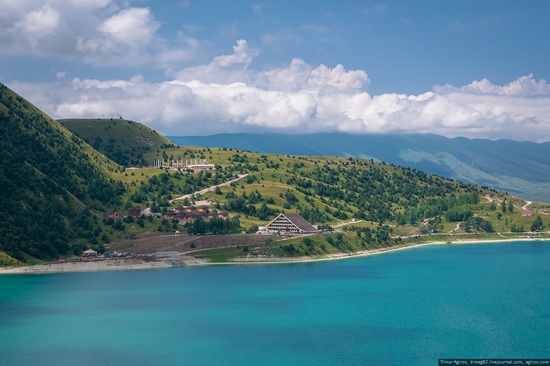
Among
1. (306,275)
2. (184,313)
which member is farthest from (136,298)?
(306,275)

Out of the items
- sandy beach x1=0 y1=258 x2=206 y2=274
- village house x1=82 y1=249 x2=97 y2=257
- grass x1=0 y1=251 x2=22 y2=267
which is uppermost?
grass x1=0 y1=251 x2=22 y2=267

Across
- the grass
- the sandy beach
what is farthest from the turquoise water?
the grass

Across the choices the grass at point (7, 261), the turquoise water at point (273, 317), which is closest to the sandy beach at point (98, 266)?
the grass at point (7, 261)

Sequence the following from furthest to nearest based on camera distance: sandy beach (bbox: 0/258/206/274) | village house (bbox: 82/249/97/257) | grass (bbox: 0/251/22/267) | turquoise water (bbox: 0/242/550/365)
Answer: village house (bbox: 82/249/97/257) < sandy beach (bbox: 0/258/206/274) < grass (bbox: 0/251/22/267) < turquoise water (bbox: 0/242/550/365)

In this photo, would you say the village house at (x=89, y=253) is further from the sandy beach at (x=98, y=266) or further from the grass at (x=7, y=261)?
the grass at (x=7, y=261)

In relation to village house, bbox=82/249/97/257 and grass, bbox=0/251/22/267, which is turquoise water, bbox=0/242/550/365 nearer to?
grass, bbox=0/251/22/267

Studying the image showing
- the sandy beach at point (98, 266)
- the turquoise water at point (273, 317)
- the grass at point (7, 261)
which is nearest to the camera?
the turquoise water at point (273, 317)

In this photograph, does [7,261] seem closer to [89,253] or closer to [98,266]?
[98,266]

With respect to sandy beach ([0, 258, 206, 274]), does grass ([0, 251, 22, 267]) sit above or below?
above
